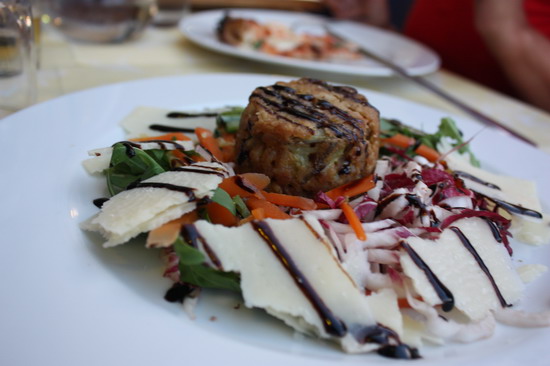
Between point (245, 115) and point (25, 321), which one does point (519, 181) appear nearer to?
point (245, 115)

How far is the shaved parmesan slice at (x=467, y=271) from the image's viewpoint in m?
1.56

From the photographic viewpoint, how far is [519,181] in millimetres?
2479

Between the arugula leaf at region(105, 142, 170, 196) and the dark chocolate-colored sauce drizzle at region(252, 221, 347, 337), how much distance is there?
629 mm

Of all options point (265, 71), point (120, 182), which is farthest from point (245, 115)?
point (265, 71)

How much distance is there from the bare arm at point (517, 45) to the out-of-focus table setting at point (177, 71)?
2.06 feet

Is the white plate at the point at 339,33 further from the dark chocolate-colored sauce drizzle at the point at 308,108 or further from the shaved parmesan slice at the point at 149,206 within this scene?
the shaved parmesan slice at the point at 149,206

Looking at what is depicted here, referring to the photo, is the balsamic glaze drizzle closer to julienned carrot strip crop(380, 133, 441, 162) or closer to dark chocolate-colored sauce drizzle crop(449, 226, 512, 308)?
julienned carrot strip crop(380, 133, 441, 162)

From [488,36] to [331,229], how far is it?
13.8 ft

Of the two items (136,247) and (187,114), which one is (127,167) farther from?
(187,114)

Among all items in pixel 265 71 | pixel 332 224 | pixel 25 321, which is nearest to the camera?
pixel 25 321

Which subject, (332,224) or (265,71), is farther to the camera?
(265,71)

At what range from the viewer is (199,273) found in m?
1.50

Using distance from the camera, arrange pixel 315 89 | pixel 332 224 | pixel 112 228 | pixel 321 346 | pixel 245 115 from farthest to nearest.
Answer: pixel 315 89
pixel 245 115
pixel 332 224
pixel 112 228
pixel 321 346

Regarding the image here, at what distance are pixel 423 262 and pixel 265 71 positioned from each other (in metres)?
2.97
